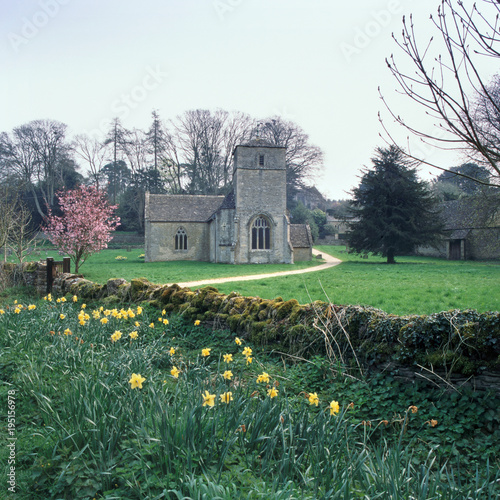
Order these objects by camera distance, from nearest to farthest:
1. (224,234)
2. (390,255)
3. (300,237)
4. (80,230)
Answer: (80,230) < (390,255) < (224,234) < (300,237)

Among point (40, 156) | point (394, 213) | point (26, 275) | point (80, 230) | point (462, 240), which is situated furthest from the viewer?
point (40, 156)

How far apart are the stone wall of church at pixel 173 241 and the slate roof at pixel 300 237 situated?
25.0 ft

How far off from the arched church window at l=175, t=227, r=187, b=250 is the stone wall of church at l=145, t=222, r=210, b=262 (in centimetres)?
24

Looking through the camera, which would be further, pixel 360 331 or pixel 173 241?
pixel 173 241

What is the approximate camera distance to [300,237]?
104ft

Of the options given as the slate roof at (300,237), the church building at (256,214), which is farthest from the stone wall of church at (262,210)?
the slate roof at (300,237)

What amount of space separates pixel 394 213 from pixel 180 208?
18.0 metres

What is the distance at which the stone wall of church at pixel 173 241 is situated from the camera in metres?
32.9

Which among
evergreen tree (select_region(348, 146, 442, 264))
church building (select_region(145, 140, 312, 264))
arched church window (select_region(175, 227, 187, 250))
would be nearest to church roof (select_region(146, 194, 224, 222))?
arched church window (select_region(175, 227, 187, 250))

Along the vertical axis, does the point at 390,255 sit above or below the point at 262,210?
below

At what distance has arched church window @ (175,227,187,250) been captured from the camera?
3375 cm

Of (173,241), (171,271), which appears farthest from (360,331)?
(173,241)

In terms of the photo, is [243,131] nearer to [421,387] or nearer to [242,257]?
[242,257]

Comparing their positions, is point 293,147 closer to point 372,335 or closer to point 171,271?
point 171,271
